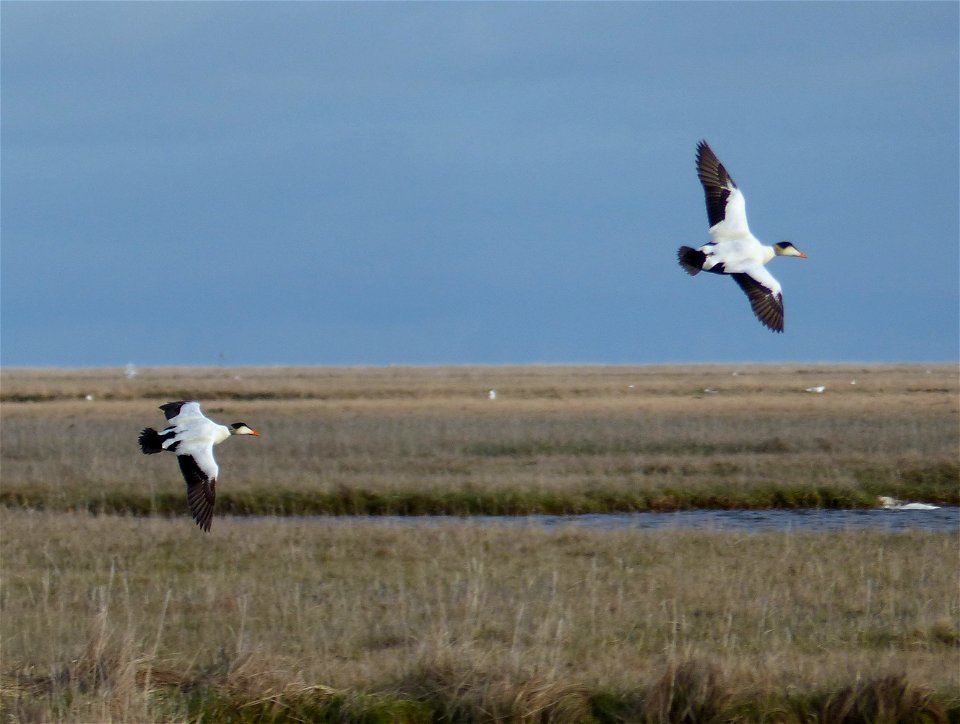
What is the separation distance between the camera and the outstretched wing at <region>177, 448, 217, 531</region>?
7.57 m

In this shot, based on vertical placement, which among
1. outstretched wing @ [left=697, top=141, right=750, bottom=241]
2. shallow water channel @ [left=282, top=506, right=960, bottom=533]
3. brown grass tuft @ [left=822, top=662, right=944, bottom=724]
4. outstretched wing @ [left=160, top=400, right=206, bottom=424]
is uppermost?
outstretched wing @ [left=697, top=141, right=750, bottom=241]

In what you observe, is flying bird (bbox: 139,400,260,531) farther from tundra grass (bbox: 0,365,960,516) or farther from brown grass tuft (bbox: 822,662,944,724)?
tundra grass (bbox: 0,365,960,516)

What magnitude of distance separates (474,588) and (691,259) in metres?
4.60

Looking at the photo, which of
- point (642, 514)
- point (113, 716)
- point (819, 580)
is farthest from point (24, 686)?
point (642, 514)

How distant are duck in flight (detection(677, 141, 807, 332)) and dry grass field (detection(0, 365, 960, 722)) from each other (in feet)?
7.19

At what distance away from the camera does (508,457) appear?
22594 millimetres

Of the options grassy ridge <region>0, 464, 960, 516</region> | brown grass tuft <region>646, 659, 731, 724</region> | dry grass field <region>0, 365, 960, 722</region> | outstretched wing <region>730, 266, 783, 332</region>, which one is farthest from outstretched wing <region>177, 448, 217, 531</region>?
grassy ridge <region>0, 464, 960, 516</region>

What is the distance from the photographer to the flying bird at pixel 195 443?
7.27 m

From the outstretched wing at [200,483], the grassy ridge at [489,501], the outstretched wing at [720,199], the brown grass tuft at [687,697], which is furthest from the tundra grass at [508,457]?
the brown grass tuft at [687,697]

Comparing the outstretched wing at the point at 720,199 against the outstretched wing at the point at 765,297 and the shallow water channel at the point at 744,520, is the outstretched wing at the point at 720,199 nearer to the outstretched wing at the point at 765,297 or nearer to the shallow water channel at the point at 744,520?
the outstretched wing at the point at 765,297

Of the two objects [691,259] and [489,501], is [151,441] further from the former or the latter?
[489,501]

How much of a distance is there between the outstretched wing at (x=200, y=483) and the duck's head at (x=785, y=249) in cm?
348

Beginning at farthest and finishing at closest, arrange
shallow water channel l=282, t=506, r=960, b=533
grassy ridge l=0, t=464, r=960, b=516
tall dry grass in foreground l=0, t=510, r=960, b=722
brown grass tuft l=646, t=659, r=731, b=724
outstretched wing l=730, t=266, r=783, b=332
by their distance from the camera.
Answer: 1. grassy ridge l=0, t=464, r=960, b=516
2. shallow water channel l=282, t=506, r=960, b=533
3. tall dry grass in foreground l=0, t=510, r=960, b=722
4. brown grass tuft l=646, t=659, r=731, b=724
5. outstretched wing l=730, t=266, r=783, b=332

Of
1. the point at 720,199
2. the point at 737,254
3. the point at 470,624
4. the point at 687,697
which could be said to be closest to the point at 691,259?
the point at 737,254
